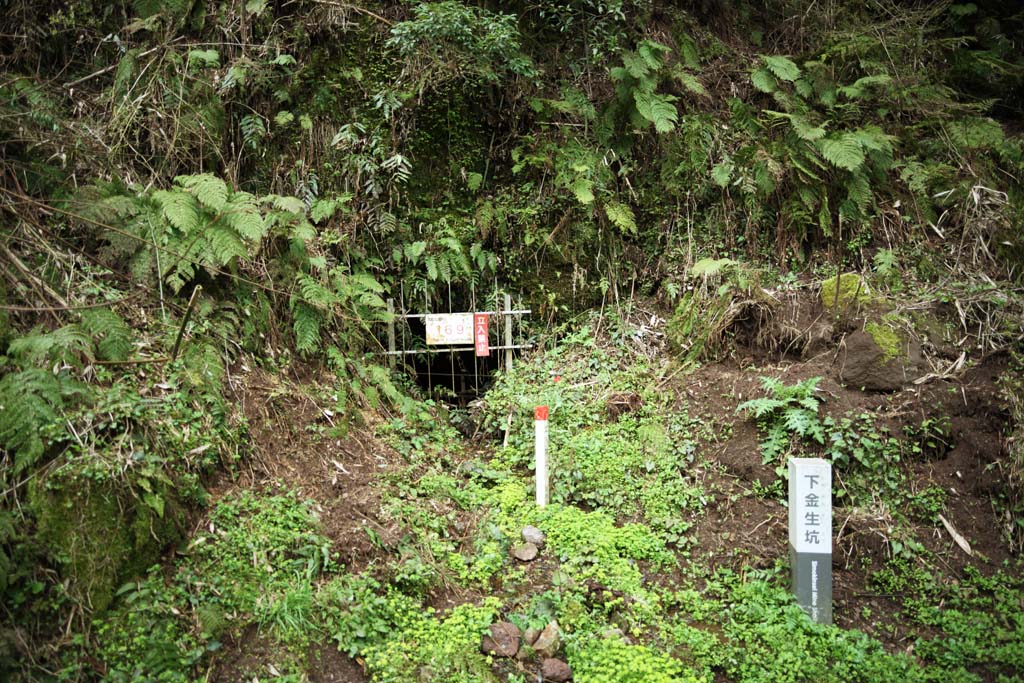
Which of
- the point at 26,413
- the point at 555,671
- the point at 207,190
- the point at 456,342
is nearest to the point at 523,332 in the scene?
the point at 456,342

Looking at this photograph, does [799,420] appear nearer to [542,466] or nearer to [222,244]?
[542,466]

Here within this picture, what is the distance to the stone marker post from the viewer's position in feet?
15.7

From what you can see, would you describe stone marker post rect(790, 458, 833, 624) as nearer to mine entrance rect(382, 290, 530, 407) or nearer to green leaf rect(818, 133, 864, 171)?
mine entrance rect(382, 290, 530, 407)

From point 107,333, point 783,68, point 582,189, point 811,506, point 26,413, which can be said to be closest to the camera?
point 26,413

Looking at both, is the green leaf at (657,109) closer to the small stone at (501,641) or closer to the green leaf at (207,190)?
the green leaf at (207,190)

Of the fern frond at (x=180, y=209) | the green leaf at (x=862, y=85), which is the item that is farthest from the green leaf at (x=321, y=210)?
the green leaf at (x=862, y=85)

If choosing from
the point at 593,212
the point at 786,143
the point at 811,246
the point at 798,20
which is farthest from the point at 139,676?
the point at 798,20

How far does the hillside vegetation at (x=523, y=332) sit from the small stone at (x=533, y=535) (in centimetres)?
6

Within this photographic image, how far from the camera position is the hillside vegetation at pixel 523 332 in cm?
Result: 446

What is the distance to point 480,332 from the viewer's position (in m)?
7.68

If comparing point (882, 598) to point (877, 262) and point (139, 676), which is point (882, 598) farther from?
point (139, 676)

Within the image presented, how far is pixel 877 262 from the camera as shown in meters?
7.80

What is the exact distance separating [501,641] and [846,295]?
4757 millimetres

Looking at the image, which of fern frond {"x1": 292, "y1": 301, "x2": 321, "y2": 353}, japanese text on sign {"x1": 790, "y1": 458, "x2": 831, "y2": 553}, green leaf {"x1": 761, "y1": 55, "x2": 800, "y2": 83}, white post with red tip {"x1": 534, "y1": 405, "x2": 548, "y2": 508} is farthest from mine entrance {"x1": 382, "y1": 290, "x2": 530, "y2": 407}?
green leaf {"x1": 761, "y1": 55, "x2": 800, "y2": 83}
